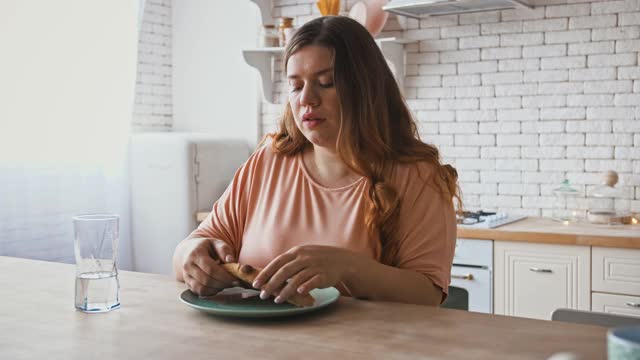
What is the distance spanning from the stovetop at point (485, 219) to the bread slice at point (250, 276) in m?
1.97

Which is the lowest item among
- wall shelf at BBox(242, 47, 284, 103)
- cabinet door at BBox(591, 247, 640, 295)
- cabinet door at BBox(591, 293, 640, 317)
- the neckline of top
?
cabinet door at BBox(591, 293, 640, 317)

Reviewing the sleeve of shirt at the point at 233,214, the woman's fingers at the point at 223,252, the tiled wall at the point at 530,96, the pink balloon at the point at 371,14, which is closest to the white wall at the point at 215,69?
the pink balloon at the point at 371,14

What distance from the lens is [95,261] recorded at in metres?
1.56

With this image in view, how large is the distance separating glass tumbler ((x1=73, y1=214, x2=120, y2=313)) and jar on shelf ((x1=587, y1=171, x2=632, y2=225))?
8.48 ft

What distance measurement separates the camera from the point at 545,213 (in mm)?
3848

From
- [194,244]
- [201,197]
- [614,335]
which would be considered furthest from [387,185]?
[201,197]

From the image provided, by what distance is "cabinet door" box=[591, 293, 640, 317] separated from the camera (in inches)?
123

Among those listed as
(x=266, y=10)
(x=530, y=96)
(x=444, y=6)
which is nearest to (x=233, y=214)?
(x=444, y=6)

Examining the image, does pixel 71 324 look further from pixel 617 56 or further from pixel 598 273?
pixel 617 56

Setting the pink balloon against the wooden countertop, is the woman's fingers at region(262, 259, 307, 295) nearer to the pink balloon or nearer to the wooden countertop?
the wooden countertop

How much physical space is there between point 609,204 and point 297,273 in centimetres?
256

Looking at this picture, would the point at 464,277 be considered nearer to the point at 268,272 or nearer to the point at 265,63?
the point at 265,63

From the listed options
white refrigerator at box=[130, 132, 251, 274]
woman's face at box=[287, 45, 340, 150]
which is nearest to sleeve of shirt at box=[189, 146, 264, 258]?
woman's face at box=[287, 45, 340, 150]

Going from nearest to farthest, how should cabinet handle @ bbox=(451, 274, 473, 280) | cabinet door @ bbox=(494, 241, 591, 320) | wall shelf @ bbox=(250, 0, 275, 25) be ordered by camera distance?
cabinet door @ bbox=(494, 241, 591, 320) < cabinet handle @ bbox=(451, 274, 473, 280) < wall shelf @ bbox=(250, 0, 275, 25)
